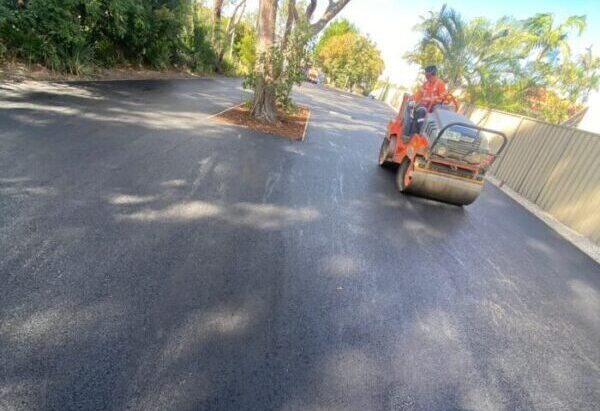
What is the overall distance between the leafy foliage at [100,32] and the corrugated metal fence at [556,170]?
561 inches

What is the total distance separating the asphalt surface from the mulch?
350 cm

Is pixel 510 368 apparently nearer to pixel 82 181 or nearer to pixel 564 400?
pixel 564 400

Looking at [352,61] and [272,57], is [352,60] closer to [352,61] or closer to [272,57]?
[352,61]

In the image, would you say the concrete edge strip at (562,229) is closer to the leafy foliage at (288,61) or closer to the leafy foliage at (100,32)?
the leafy foliage at (288,61)

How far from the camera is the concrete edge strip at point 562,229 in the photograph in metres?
6.36

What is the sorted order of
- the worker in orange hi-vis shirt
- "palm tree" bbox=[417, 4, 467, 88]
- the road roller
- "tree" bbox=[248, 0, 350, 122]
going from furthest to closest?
"palm tree" bbox=[417, 4, 467, 88]
"tree" bbox=[248, 0, 350, 122]
the worker in orange hi-vis shirt
the road roller

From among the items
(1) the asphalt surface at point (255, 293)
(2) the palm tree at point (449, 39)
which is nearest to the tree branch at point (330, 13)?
(1) the asphalt surface at point (255, 293)

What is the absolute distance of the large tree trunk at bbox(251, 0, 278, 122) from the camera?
9.79 meters

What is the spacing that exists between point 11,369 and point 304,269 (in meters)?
2.41

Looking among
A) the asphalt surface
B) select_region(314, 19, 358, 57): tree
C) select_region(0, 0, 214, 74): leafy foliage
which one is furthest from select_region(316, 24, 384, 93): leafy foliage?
the asphalt surface

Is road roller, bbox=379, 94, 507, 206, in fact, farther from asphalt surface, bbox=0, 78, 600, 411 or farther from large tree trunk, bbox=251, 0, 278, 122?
large tree trunk, bbox=251, 0, 278, 122

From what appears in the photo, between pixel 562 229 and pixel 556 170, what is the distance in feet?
6.03

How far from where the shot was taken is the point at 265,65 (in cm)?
1019

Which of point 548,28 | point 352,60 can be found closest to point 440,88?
point 548,28
